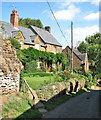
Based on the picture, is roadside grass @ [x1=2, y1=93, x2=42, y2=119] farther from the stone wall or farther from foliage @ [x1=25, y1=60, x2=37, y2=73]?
foliage @ [x1=25, y1=60, x2=37, y2=73]

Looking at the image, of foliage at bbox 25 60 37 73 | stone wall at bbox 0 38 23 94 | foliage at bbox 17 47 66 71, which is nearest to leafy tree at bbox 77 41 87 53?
foliage at bbox 17 47 66 71

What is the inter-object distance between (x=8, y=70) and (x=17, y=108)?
2570 millimetres

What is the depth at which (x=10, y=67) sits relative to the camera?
1029cm

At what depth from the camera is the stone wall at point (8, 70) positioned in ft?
31.3

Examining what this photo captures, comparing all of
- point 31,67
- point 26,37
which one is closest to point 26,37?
point 26,37

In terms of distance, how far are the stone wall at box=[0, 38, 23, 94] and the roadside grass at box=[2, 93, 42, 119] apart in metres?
0.62

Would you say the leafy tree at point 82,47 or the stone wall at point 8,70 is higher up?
the leafy tree at point 82,47

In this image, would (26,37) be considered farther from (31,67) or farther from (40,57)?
(31,67)

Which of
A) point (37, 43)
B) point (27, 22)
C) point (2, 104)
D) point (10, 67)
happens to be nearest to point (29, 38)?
point (37, 43)

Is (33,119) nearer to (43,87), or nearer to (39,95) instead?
(39,95)

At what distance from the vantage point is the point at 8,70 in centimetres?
1004

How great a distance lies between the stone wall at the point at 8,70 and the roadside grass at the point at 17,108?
0.62 metres

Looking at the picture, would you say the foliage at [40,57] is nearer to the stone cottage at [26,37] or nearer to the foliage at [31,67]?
the foliage at [31,67]

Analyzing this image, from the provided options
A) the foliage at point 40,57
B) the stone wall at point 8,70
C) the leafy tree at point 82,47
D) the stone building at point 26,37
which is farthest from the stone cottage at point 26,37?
the leafy tree at point 82,47
